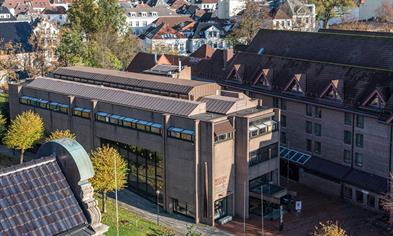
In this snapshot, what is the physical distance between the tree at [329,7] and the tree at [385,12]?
7135 millimetres

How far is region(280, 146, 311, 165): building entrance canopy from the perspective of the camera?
6347 centimetres

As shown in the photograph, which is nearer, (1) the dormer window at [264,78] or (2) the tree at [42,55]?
(1) the dormer window at [264,78]

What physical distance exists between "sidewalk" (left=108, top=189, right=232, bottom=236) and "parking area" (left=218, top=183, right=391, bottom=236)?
1776mm

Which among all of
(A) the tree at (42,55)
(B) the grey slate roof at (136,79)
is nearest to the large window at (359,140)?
(B) the grey slate roof at (136,79)

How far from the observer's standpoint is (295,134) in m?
65.6

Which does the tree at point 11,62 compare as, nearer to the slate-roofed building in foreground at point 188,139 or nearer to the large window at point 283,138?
the slate-roofed building in foreground at point 188,139

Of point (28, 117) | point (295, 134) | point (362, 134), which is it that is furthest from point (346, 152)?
point (28, 117)

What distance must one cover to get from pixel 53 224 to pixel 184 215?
36.0m

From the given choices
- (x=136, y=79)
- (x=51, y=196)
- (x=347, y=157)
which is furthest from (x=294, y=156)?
(x=51, y=196)

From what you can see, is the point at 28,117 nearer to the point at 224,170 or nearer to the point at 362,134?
the point at 224,170

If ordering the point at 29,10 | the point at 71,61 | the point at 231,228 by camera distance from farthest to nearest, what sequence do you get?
1. the point at 29,10
2. the point at 71,61
3. the point at 231,228

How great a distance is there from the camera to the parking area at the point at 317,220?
51250 mm

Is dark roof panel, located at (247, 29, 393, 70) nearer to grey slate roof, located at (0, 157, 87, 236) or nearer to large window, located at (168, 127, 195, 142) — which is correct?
large window, located at (168, 127, 195, 142)

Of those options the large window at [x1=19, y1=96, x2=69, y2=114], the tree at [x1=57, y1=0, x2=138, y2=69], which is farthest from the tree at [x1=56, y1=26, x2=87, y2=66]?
the large window at [x1=19, y1=96, x2=69, y2=114]
